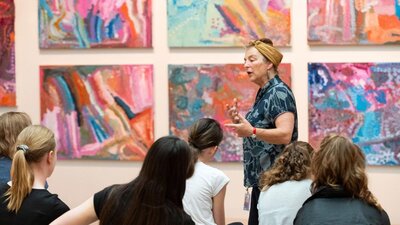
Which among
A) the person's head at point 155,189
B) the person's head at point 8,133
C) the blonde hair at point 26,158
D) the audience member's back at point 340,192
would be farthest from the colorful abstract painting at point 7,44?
the person's head at point 155,189

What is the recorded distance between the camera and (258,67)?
168 inches

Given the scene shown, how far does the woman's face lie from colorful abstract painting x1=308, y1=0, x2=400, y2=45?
1.35 m

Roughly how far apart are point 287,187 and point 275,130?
1.77 feet

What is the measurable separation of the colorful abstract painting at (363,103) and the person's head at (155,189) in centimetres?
315

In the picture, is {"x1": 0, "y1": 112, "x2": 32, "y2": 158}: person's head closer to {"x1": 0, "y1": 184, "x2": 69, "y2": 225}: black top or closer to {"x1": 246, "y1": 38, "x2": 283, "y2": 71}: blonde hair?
{"x1": 0, "y1": 184, "x2": 69, "y2": 225}: black top

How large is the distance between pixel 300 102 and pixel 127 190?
128 inches

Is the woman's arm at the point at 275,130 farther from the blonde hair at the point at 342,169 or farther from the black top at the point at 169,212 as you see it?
the black top at the point at 169,212

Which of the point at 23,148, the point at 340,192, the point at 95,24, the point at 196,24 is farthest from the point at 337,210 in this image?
the point at 95,24

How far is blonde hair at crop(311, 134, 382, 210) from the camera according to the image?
10.1 ft

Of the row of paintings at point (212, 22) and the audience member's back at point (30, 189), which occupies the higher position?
the row of paintings at point (212, 22)

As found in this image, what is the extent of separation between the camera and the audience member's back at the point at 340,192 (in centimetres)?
302

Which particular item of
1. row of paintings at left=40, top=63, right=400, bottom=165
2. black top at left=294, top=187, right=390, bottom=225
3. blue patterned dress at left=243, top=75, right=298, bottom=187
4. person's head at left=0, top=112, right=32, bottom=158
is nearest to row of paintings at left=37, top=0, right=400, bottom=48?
row of paintings at left=40, top=63, right=400, bottom=165

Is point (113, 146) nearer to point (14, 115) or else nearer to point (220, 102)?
point (220, 102)

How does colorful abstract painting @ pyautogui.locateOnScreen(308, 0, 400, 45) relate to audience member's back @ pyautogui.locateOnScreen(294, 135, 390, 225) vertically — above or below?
above
